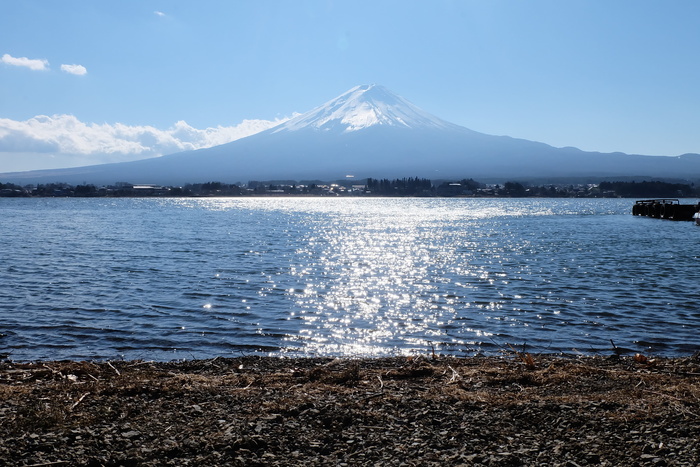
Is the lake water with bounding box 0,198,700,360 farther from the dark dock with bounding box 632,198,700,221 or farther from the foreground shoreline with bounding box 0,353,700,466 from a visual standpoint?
the dark dock with bounding box 632,198,700,221

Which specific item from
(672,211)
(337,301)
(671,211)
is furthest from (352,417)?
(671,211)

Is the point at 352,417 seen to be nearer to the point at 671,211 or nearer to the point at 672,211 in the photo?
the point at 672,211

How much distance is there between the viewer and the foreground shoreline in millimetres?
5215

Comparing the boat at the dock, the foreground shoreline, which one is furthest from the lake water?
the boat at the dock

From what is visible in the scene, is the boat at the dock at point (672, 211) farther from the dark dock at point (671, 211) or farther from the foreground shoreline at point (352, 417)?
Result: the foreground shoreline at point (352, 417)

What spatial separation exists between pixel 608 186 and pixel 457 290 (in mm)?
184207

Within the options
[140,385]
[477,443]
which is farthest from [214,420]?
[477,443]

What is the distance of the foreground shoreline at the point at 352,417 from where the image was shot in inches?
205

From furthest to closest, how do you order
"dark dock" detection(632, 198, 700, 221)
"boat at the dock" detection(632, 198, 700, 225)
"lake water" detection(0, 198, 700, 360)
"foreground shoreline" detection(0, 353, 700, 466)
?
"dark dock" detection(632, 198, 700, 221)
"boat at the dock" detection(632, 198, 700, 225)
"lake water" detection(0, 198, 700, 360)
"foreground shoreline" detection(0, 353, 700, 466)

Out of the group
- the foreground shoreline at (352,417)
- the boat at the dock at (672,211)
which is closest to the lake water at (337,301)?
the foreground shoreline at (352,417)

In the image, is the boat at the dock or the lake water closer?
the lake water

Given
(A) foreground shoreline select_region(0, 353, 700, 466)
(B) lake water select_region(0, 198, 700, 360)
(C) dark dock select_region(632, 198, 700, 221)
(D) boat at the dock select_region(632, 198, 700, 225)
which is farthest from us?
(C) dark dock select_region(632, 198, 700, 221)

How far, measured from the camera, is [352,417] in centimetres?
610

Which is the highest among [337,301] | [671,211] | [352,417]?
[352,417]
